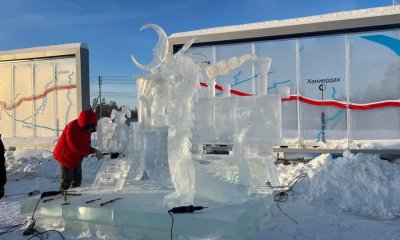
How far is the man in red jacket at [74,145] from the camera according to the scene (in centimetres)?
552

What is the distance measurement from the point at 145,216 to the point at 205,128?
1.74 m

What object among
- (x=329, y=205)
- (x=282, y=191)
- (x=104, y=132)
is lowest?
(x=329, y=205)

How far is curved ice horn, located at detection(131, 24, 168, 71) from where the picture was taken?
5.05 m

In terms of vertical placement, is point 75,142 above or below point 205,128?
below

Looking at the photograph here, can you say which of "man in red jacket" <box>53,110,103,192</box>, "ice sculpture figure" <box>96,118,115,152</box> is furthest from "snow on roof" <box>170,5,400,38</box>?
"man in red jacket" <box>53,110,103,192</box>

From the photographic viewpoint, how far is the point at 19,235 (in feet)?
15.0

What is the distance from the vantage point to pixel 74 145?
5.50 m

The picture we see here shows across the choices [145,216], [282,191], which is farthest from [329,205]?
[145,216]

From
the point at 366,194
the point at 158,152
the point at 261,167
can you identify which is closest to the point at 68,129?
the point at 158,152

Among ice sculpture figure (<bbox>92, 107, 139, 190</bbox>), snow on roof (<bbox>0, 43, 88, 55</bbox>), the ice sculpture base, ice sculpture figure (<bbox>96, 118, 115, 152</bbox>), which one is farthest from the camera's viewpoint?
snow on roof (<bbox>0, 43, 88, 55</bbox>)

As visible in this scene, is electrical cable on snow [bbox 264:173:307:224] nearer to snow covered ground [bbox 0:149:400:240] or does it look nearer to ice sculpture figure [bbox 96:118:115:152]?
snow covered ground [bbox 0:149:400:240]

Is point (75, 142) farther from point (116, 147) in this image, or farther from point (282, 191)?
point (282, 191)

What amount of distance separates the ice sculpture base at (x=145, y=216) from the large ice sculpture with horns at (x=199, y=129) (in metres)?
0.28

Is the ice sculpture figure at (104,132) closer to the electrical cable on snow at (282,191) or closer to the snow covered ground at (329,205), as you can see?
the snow covered ground at (329,205)
